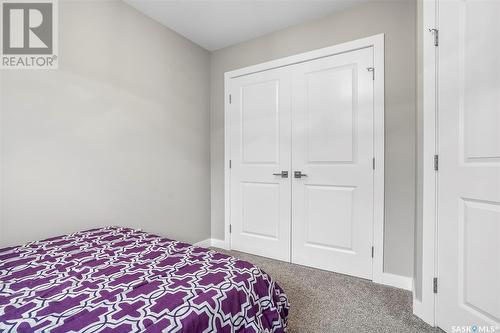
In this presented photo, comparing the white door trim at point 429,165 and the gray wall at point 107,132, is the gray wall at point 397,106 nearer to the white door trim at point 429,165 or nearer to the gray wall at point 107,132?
the white door trim at point 429,165

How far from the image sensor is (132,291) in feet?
3.15

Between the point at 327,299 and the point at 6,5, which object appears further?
the point at 327,299

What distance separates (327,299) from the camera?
1927 millimetres

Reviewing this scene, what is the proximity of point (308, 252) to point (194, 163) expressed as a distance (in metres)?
1.63

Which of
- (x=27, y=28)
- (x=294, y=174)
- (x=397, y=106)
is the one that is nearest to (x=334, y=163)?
(x=294, y=174)

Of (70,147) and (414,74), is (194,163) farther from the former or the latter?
(414,74)

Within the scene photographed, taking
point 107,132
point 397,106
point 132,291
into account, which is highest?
point 397,106

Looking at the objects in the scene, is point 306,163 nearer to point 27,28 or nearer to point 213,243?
point 213,243

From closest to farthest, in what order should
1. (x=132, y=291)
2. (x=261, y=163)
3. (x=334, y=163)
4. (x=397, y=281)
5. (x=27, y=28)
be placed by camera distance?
(x=132, y=291)
(x=27, y=28)
(x=397, y=281)
(x=334, y=163)
(x=261, y=163)

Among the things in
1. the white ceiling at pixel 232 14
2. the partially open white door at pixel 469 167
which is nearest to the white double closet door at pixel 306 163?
the white ceiling at pixel 232 14

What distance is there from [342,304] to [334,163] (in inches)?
47.7

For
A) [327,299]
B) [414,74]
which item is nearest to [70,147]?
[327,299]

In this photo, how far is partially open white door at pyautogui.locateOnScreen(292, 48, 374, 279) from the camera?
7.52 feet

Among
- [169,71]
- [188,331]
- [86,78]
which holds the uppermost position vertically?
[169,71]
